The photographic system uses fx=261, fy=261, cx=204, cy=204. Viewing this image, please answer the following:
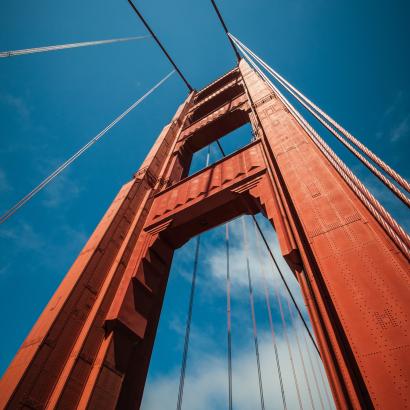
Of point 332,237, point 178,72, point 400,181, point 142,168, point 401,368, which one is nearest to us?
point 401,368

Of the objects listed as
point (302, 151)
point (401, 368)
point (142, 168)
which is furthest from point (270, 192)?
point (142, 168)

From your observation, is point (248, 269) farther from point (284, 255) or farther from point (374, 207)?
point (374, 207)

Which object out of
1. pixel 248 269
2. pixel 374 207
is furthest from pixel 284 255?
pixel 248 269

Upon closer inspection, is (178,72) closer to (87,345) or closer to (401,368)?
(87,345)

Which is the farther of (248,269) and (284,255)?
(248,269)

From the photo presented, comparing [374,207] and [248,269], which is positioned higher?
[248,269]

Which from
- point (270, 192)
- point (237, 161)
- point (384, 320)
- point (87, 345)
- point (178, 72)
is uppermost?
point (178, 72)

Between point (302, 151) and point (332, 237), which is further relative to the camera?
point (302, 151)

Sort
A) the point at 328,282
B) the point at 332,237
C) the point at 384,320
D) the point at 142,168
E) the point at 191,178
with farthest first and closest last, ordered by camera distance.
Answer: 1. the point at 142,168
2. the point at 191,178
3. the point at 332,237
4. the point at 328,282
5. the point at 384,320
